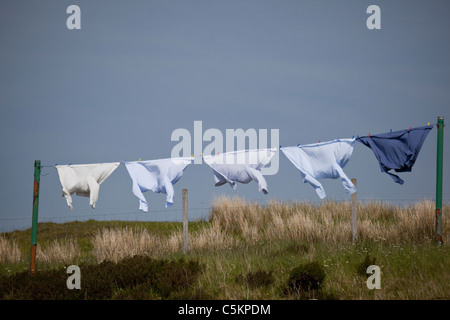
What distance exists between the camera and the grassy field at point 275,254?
8.93 m

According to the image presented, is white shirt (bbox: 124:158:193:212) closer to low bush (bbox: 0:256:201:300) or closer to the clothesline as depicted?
the clothesline

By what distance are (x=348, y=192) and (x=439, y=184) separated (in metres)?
2.07

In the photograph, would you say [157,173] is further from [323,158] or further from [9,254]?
[9,254]

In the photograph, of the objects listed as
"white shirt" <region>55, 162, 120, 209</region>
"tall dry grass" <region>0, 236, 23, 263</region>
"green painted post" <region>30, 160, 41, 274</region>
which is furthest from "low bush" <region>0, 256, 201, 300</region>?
"tall dry grass" <region>0, 236, 23, 263</region>

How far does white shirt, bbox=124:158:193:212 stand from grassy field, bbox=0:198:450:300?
174cm

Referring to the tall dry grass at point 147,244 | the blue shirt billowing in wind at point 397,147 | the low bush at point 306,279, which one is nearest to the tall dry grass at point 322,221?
the tall dry grass at point 147,244

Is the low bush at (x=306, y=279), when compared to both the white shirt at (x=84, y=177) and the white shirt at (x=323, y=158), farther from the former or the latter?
the white shirt at (x=84, y=177)

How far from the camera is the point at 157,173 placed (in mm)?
12273

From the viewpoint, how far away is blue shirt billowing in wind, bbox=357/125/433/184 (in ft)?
36.8

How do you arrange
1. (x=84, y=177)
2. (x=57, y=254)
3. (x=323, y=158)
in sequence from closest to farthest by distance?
(x=323, y=158), (x=84, y=177), (x=57, y=254)

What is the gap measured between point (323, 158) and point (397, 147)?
176cm

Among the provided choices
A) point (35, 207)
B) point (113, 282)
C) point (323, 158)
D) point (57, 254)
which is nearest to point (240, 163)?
point (323, 158)

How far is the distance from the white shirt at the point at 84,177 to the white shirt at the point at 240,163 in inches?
100
